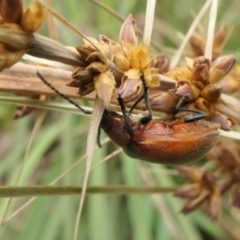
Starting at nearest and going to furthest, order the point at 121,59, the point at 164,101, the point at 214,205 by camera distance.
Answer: the point at 121,59 → the point at 164,101 → the point at 214,205

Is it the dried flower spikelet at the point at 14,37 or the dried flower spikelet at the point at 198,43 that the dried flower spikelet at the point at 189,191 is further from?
the dried flower spikelet at the point at 14,37

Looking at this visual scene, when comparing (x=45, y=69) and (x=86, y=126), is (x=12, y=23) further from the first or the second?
(x=86, y=126)

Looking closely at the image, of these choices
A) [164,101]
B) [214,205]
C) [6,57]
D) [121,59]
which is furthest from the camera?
[214,205]

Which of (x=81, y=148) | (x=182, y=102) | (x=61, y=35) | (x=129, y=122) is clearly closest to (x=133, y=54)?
(x=182, y=102)

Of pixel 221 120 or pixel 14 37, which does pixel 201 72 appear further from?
pixel 14 37

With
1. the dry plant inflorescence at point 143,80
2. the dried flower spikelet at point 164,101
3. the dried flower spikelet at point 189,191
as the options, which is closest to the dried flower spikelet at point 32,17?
the dry plant inflorescence at point 143,80

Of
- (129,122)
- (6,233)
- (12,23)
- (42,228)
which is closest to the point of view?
(12,23)

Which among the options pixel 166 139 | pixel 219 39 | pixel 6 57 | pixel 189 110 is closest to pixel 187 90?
pixel 189 110
